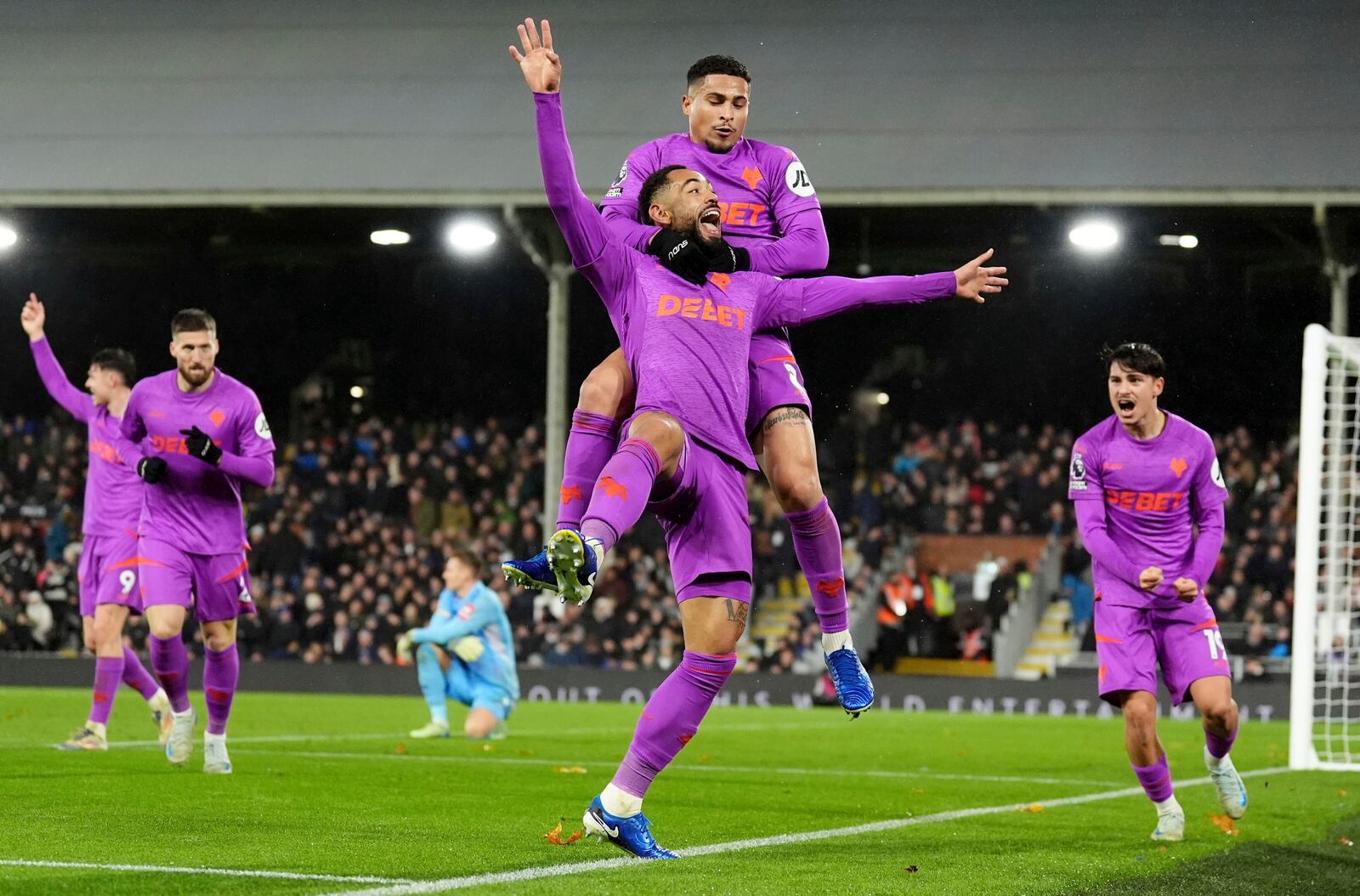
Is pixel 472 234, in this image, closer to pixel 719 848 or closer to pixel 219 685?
pixel 219 685

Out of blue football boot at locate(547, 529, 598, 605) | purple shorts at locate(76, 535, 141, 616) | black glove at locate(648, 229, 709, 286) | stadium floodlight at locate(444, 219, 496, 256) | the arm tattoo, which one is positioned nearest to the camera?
blue football boot at locate(547, 529, 598, 605)

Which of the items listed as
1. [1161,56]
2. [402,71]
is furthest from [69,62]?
[1161,56]

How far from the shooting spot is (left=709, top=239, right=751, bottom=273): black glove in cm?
593

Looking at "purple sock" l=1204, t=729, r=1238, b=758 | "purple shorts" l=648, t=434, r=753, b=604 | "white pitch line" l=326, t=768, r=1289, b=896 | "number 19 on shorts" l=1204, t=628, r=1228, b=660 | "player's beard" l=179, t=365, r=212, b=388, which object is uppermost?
"player's beard" l=179, t=365, r=212, b=388

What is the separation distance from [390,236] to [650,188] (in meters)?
21.6

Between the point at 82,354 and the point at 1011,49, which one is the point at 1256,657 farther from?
the point at 82,354

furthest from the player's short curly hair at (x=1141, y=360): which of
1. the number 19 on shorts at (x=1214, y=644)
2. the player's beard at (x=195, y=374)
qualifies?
the player's beard at (x=195, y=374)

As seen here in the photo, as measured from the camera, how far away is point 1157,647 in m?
7.95

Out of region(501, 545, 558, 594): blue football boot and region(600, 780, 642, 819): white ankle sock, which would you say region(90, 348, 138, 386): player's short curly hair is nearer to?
region(600, 780, 642, 819): white ankle sock

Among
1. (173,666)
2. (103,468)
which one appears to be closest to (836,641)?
(173,666)

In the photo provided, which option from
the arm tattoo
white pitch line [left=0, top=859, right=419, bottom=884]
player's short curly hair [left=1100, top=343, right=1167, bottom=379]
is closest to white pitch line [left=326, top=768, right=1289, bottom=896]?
white pitch line [left=0, top=859, right=419, bottom=884]

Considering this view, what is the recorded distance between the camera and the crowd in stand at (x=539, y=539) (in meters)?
24.4

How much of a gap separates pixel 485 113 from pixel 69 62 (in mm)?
6377

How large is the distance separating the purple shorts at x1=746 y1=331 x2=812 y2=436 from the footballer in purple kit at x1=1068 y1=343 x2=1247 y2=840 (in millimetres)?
2114
